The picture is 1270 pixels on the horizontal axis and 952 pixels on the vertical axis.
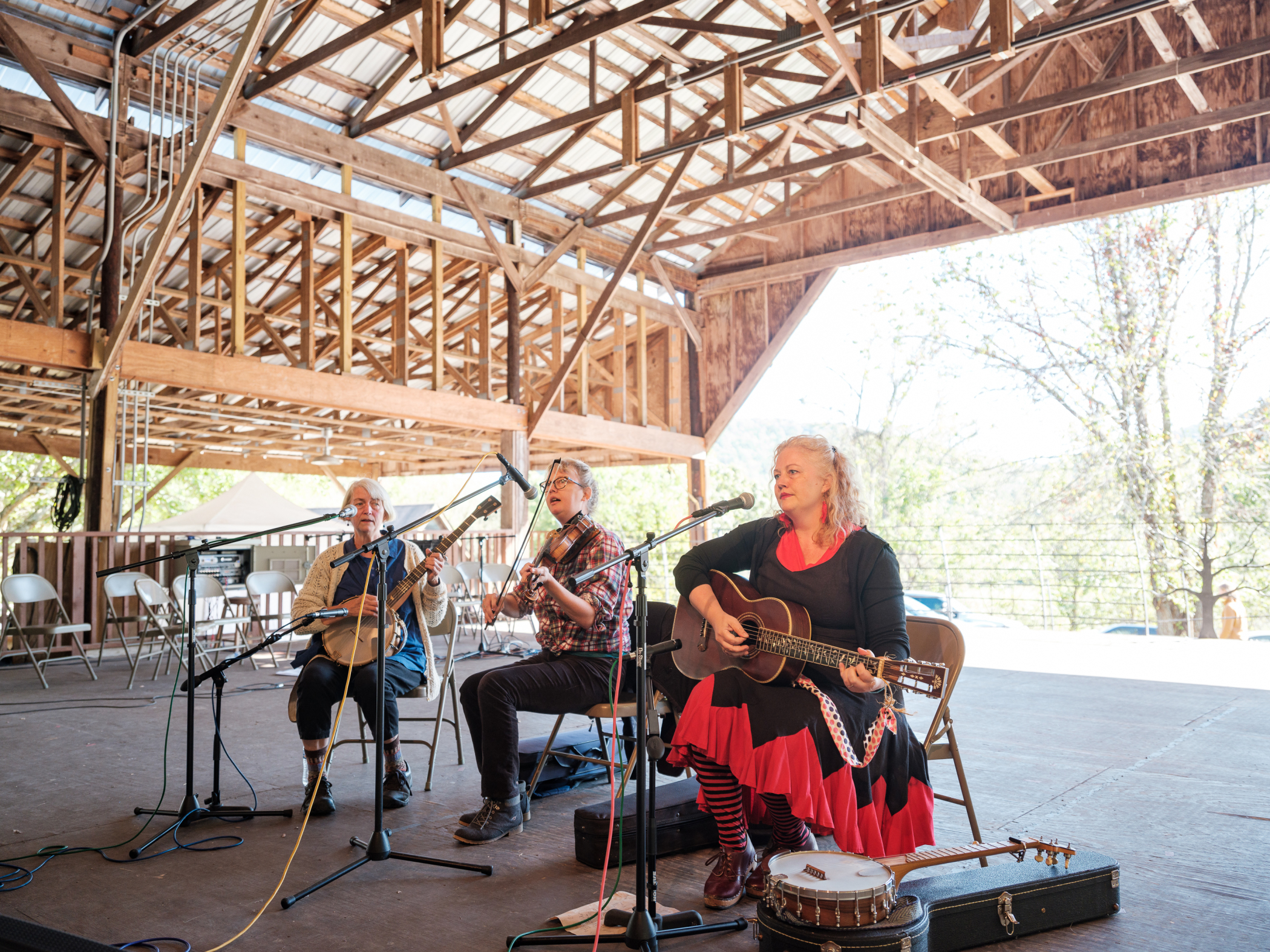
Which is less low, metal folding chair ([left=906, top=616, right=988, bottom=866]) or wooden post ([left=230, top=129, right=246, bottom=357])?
wooden post ([left=230, top=129, right=246, bottom=357])

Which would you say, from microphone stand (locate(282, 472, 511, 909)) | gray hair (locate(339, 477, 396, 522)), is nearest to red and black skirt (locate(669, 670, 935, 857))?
microphone stand (locate(282, 472, 511, 909))

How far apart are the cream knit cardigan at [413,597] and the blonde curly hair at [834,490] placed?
5.49 ft

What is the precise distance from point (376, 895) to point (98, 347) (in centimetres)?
640

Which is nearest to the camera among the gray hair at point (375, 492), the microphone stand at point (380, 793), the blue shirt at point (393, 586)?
the microphone stand at point (380, 793)

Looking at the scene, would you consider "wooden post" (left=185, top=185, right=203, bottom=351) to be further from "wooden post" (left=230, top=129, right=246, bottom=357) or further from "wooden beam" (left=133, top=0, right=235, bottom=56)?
"wooden beam" (left=133, top=0, right=235, bottom=56)

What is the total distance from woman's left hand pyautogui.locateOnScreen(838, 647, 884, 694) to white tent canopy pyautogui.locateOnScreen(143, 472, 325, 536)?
9.01 m

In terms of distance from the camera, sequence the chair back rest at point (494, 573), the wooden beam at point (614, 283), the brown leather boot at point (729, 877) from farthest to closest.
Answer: the chair back rest at point (494, 573) < the wooden beam at point (614, 283) < the brown leather boot at point (729, 877)

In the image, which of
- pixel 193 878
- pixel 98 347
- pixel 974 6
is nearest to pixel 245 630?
pixel 98 347

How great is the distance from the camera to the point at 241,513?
35.9 ft

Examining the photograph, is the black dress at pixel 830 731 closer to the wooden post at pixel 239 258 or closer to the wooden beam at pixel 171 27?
the wooden beam at pixel 171 27

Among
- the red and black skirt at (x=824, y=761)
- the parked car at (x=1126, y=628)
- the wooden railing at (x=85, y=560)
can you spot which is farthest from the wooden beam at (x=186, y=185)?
the parked car at (x=1126, y=628)

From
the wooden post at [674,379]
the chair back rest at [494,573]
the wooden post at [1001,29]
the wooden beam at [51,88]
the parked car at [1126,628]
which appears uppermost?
the wooden beam at [51,88]

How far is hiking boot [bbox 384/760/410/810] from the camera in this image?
3559mm

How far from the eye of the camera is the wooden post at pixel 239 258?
26.8 ft
